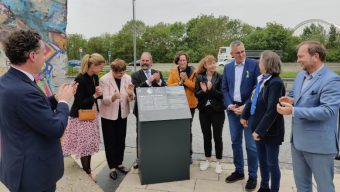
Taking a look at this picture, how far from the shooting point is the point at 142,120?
147 inches

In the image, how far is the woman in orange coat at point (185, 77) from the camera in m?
4.49

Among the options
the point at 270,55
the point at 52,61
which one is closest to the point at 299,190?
the point at 270,55

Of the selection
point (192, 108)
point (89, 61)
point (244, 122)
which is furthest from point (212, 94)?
point (89, 61)

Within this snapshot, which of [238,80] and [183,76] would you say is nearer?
[238,80]

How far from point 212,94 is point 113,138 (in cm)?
155

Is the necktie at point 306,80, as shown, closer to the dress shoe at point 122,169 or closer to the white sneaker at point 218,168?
the white sneaker at point 218,168

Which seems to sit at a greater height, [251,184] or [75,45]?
[75,45]

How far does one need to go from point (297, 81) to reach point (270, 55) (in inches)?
18.8

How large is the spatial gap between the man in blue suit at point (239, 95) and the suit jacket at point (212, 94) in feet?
0.50

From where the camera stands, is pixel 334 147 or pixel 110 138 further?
pixel 110 138

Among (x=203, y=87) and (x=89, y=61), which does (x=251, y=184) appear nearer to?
(x=203, y=87)

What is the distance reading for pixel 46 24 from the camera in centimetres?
369

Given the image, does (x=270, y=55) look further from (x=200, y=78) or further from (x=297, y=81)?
(x=200, y=78)

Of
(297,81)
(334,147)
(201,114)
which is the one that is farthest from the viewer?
(201,114)
